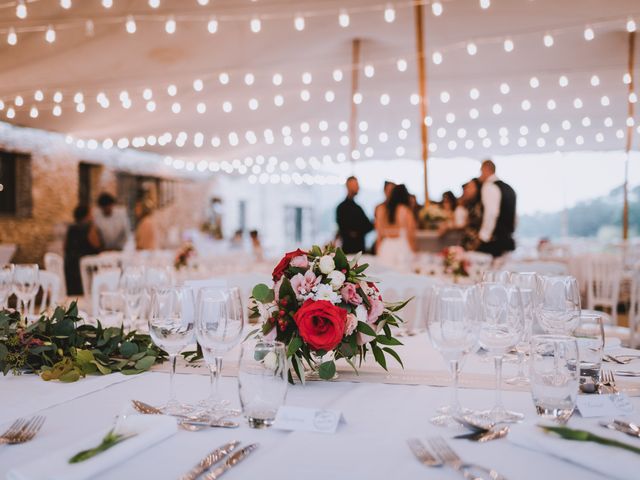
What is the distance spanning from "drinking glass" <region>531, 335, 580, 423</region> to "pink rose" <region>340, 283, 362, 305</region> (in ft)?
1.29

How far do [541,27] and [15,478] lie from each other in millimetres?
7838

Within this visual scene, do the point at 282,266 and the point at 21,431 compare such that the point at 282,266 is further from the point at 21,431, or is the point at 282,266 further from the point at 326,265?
the point at 21,431

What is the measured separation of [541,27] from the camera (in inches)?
292

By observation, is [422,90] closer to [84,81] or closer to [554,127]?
[84,81]

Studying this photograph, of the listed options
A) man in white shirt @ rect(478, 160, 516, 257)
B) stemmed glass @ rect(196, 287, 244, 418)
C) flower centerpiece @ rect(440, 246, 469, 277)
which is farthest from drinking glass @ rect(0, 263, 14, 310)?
man in white shirt @ rect(478, 160, 516, 257)

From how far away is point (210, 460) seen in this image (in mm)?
911

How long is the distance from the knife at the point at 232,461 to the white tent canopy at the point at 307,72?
17.1 feet

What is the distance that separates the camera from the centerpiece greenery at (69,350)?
146cm

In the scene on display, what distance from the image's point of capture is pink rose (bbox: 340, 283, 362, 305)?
4.39 ft

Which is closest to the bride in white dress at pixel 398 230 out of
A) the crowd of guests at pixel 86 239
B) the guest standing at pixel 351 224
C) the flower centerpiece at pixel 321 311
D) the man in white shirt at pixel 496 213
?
the guest standing at pixel 351 224

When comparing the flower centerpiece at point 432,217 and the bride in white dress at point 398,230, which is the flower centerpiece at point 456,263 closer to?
the bride in white dress at point 398,230

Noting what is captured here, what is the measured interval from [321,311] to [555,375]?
0.46m

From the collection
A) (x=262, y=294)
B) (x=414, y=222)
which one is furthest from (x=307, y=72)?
(x=262, y=294)

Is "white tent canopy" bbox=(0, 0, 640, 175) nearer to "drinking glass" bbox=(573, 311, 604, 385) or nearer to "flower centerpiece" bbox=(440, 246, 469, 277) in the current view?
"flower centerpiece" bbox=(440, 246, 469, 277)
